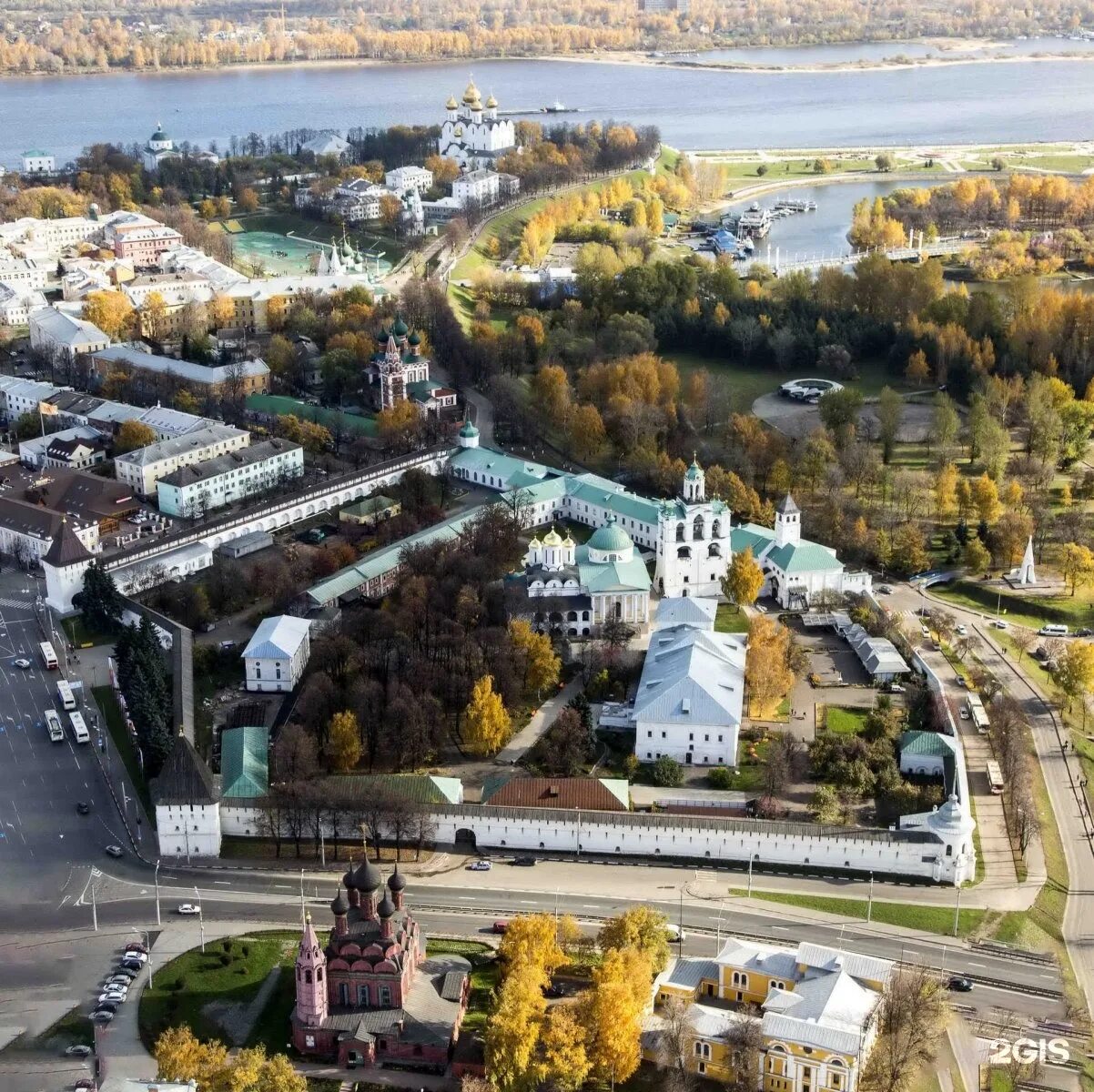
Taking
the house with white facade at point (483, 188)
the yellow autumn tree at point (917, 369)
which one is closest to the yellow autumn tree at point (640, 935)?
the yellow autumn tree at point (917, 369)

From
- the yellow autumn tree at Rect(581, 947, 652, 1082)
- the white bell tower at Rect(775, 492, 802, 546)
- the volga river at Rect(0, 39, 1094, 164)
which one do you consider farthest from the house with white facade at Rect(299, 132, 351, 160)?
the yellow autumn tree at Rect(581, 947, 652, 1082)

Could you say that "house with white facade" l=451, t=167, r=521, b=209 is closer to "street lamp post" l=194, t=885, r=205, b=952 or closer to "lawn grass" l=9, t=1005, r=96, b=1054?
"street lamp post" l=194, t=885, r=205, b=952

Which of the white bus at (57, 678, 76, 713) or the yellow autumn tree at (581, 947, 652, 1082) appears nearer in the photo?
the yellow autumn tree at (581, 947, 652, 1082)

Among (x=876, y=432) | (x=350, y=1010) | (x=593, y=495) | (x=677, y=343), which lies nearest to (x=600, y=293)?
(x=677, y=343)

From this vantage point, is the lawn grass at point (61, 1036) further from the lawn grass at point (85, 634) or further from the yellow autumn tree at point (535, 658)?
the lawn grass at point (85, 634)

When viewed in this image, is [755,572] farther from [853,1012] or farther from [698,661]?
[853,1012]
